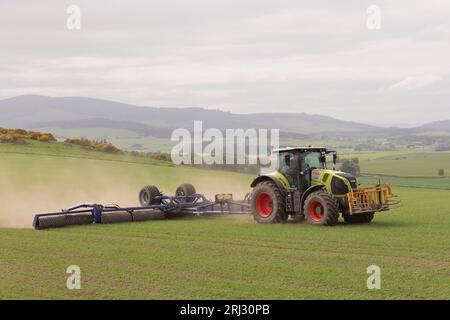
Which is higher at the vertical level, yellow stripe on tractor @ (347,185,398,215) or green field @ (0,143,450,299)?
yellow stripe on tractor @ (347,185,398,215)

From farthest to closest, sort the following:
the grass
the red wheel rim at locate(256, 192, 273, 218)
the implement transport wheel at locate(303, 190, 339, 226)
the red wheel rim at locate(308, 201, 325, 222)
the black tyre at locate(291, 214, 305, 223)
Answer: the red wheel rim at locate(256, 192, 273, 218) < the black tyre at locate(291, 214, 305, 223) < the red wheel rim at locate(308, 201, 325, 222) < the implement transport wheel at locate(303, 190, 339, 226) < the grass

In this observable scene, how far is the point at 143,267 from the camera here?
13.0 metres

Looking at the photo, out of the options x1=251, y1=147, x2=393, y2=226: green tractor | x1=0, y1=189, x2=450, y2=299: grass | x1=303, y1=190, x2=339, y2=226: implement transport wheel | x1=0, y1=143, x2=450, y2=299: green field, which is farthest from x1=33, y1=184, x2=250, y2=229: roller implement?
x1=303, y1=190, x2=339, y2=226: implement transport wheel

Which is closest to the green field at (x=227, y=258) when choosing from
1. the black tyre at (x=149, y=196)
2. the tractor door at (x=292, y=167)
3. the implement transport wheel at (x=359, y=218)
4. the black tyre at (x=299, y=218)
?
the implement transport wheel at (x=359, y=218)

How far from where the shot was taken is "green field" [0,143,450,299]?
10844 millimetres

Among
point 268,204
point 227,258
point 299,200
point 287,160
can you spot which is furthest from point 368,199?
point 227,258

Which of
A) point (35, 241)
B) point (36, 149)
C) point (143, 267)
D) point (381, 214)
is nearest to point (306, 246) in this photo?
point (143, 267)

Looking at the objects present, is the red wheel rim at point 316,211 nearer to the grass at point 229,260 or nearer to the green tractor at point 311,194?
the green tractor at point 311,194

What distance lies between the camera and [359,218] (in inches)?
824

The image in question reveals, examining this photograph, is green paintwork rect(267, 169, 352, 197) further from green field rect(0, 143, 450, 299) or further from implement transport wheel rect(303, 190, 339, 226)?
green field rect(0, 143, 450, 299)

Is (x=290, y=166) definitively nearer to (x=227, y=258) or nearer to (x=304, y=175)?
(x=304, y=175)

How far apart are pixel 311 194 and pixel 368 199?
1751 mm

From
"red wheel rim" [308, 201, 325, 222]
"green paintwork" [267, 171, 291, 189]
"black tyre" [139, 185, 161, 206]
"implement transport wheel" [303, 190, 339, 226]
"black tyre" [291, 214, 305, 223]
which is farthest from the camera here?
"black tyre" [139, 185, 161, 206]
